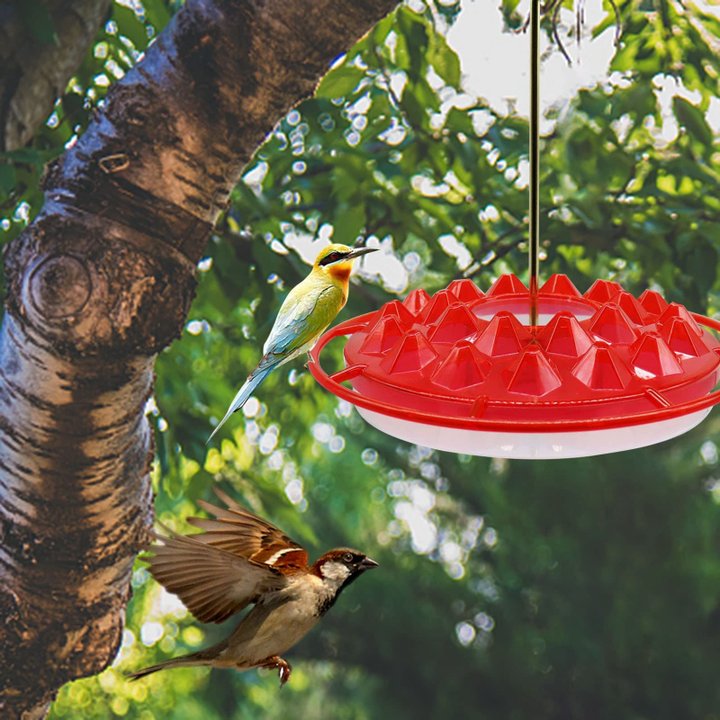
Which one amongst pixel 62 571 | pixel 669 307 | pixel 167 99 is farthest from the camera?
pixel 62 571

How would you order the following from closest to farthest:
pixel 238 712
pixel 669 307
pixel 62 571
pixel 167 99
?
pixel 669 307 → pixel 167 99 → pixel 62 571 → pixel 238 712

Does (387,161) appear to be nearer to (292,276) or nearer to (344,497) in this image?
(292,276)

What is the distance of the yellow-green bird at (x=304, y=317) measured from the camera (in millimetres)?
1180

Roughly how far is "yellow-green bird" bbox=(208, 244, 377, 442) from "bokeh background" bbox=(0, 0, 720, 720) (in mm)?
619

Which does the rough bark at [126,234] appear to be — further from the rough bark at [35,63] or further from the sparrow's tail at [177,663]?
the sparrow's tail at [177,663]

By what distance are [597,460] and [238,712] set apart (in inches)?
43.4

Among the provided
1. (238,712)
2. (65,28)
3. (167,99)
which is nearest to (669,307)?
(167,99)

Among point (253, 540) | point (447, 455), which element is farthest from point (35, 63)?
point (447, 455)

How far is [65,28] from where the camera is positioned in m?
1.91

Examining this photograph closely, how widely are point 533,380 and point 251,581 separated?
0.41 m

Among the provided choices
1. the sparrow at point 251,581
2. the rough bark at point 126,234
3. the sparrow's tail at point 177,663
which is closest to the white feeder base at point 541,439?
the sparrow at point 251,581

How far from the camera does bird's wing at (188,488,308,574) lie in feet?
3.51

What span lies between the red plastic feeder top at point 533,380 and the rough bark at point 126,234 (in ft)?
2.85

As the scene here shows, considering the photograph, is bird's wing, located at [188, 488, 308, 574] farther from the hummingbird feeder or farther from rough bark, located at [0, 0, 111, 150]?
rough bark, located at [0, 0, 111, 150]
